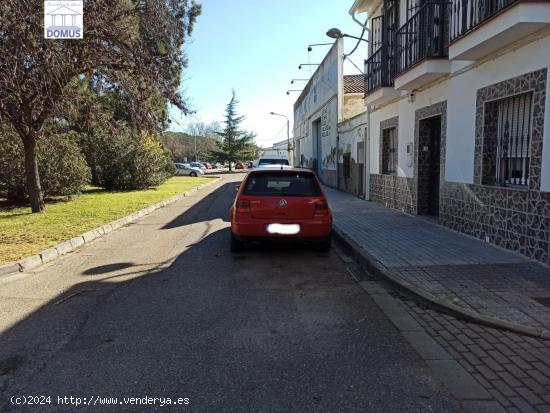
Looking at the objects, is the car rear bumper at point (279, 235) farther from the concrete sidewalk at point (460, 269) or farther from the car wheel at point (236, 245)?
the concrete sidewalk at point (460, 269)

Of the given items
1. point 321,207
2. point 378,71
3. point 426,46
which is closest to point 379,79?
point 378,71

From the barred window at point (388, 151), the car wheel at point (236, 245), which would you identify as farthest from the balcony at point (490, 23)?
the barred window at point (388, 151)

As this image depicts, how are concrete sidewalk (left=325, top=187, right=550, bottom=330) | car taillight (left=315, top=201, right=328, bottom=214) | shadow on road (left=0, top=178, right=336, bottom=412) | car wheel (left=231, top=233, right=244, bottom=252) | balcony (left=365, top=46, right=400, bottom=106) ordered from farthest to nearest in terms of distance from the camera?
balcony (left=365, top=46, right=400, bottom=106), car wheel (left=231, top=233, right=244, bottom=252), car taillight (left=315, top=201, right=328, bottom=214), concrete sidewalk (left=325, top=187, right=550, bottom=330), shadow on road (left=0, top=178, right=336, bottom=412)

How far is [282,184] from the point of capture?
811 cm

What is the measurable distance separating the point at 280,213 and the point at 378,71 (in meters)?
8.19

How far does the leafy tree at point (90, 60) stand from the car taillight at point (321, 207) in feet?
17.2

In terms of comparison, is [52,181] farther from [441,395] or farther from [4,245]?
[441,395]

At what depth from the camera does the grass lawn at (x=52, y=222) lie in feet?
27.9

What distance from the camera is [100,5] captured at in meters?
9.48

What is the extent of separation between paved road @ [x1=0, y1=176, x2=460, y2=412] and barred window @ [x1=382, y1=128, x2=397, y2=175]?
7.91 meters

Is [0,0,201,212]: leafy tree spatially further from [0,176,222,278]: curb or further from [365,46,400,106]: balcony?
[365,46,400,106]: balcony

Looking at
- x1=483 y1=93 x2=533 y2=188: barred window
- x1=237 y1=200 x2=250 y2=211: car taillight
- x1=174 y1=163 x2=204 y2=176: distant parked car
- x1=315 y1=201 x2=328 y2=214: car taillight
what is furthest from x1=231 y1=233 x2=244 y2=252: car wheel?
x1=174 y1=163 x2=204 y2=176: distant parked car

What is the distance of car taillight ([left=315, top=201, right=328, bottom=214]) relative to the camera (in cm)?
789

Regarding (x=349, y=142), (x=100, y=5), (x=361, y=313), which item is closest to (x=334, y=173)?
(x=349, y=142)
